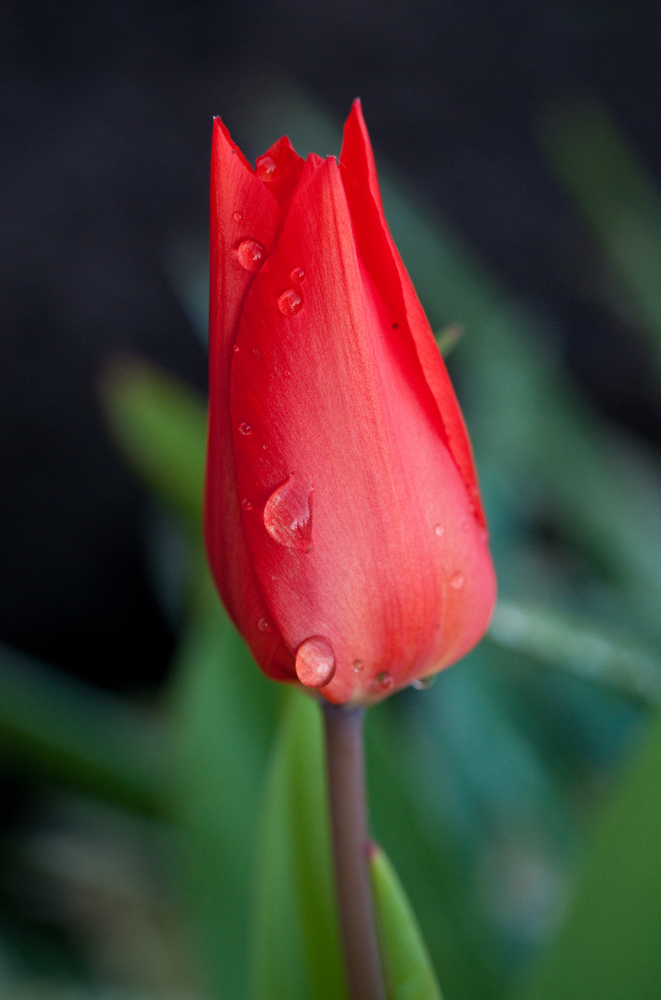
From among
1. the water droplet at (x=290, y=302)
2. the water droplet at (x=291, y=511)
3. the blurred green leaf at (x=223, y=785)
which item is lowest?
the blurred green leaf at (x=223, y=785)

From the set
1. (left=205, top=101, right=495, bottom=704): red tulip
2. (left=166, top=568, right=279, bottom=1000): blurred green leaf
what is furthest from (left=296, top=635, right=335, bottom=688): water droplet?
(left=166, top=568, right=279, bottom=1000): blurred green leaf

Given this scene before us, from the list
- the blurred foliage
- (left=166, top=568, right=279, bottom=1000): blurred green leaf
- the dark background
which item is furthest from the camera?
the dark background

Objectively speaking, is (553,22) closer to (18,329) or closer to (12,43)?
(12,43)

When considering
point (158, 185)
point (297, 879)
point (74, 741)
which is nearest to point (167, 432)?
point (74, 741)

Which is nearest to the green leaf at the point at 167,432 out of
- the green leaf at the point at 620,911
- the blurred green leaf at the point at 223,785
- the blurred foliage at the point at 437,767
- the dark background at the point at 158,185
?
the blurred foliage at the point at 437,767

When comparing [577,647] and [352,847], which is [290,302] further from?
[577,647]

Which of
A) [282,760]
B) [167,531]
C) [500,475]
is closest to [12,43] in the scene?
[167,531]

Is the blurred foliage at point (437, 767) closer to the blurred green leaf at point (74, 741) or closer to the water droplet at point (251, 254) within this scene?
the blurred green leaf at point (74, 741)

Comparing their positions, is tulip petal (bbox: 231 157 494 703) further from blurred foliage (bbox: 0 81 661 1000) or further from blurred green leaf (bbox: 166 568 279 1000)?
blurred green leaf (bbox: 166 568 279 1000)
